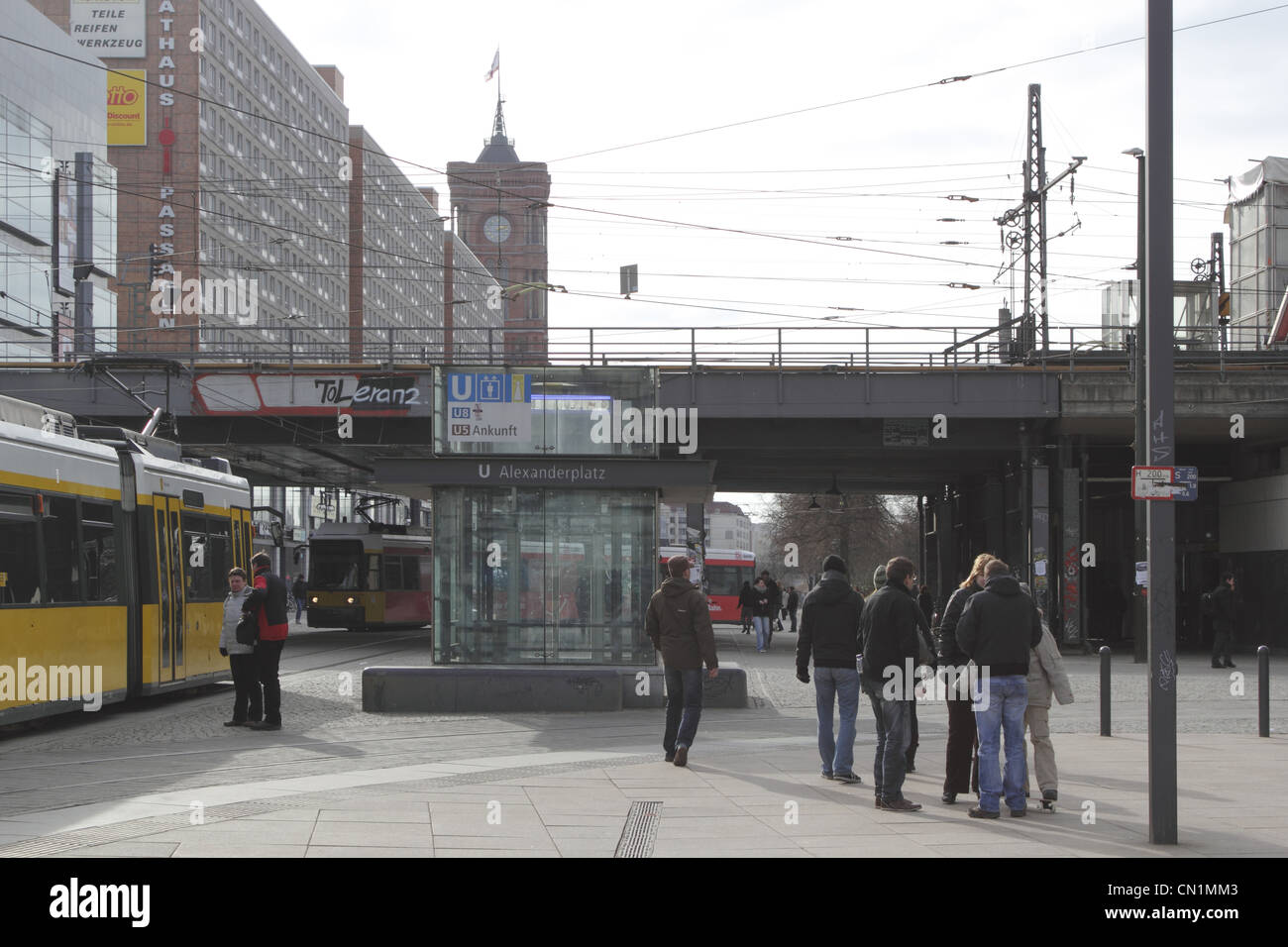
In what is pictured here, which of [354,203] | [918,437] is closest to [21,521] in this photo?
[918,437]

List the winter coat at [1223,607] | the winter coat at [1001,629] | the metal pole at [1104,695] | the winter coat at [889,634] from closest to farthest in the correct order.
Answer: the winter coat at [1001,629] < the winter coat at [889,634] < the metal pole at [1104,695] < the winter coat at [1223,607]

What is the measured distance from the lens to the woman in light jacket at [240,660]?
51.4 ft

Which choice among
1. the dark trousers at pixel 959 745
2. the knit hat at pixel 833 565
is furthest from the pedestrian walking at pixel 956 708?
the knit hat at pixel 833 565

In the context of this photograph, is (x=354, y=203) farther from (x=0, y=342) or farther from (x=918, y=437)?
(x=918, y=437)

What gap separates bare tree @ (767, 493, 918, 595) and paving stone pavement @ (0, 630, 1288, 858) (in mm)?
59478

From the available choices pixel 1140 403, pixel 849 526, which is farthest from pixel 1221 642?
pixel 849 526

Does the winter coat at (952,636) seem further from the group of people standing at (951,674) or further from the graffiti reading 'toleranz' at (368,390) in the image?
the graffiti reading 'toleranz' at (368,390)

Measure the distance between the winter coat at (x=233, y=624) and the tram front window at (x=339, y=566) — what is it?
24131mm

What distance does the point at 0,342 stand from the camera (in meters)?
49.3

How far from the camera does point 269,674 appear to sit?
15586 mm

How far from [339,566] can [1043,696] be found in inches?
1241
